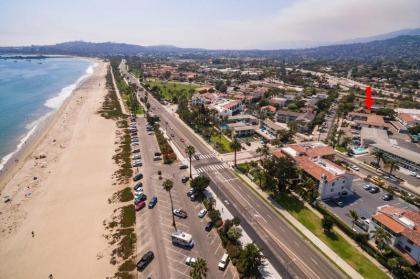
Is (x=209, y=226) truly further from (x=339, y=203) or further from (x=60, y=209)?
(x=60, y=209)

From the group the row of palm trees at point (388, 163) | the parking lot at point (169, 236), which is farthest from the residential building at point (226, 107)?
the row of palm trees at point (388, 163)

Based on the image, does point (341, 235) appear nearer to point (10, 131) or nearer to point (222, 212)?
point (222, 212)

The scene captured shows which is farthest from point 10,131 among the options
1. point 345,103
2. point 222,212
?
point 345,103

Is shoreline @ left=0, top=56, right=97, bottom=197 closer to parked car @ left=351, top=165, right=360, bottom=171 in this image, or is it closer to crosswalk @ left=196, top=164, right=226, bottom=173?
crosswalk @ left=196, top=164, right=226, bottom=173

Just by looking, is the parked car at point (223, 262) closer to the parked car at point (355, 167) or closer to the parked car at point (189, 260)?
the parked car at point (189, 260)

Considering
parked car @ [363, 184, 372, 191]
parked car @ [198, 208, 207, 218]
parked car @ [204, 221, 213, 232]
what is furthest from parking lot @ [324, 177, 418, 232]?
parked car @ [198, 208, 207, 218]

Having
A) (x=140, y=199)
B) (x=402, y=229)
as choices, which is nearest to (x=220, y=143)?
(x=140, y=199)
